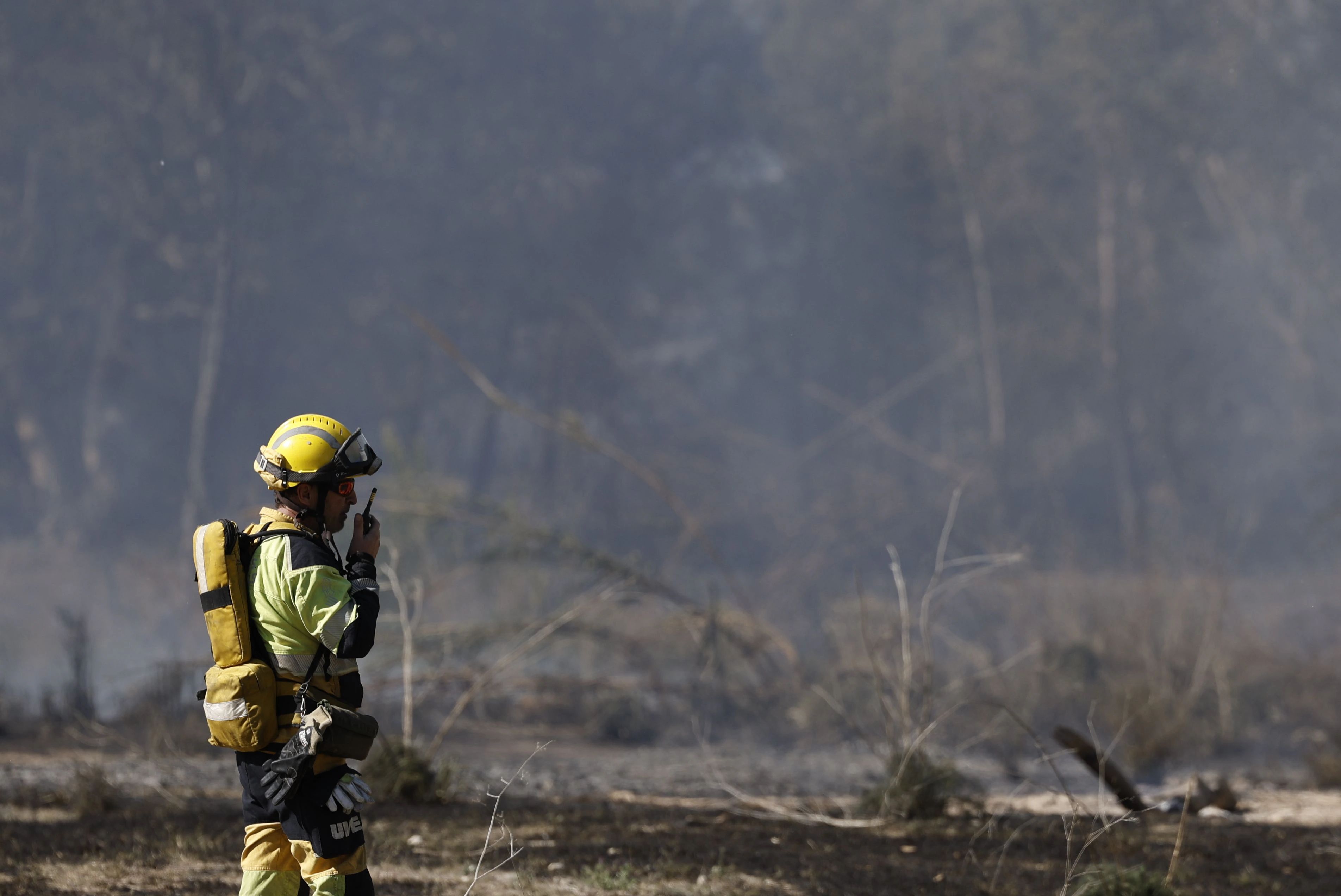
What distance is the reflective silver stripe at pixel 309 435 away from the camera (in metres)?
3.15

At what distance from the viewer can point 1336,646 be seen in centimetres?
1537

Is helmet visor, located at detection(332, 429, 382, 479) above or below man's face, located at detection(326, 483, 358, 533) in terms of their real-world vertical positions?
above

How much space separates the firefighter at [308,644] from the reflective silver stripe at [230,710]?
0.10 metres

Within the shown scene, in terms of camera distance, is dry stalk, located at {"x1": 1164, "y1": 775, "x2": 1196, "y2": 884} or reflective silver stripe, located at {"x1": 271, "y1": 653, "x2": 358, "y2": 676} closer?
reflective silver stripe, located at {"x1": 271, "y1": 653, "x2": 358, "y2": 676}

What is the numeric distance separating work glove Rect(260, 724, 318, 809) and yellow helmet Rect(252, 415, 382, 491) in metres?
0.64

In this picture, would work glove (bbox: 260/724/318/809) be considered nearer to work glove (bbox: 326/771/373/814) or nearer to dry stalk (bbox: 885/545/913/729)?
work glove (bbox: 326/771/373/814)

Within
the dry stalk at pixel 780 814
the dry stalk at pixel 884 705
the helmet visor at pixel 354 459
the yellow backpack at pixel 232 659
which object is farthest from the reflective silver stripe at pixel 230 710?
the dry stalk at pixel 884 705

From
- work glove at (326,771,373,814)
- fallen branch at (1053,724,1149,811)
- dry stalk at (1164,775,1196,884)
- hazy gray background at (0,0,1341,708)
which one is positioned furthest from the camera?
hazy gray background at (0,0,1341,708)

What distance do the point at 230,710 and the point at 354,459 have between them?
70 cm

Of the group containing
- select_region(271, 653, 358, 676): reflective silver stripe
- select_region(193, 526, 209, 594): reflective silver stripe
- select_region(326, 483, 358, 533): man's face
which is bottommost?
select_region(271, 653, 358, 676): reflective silver stripe

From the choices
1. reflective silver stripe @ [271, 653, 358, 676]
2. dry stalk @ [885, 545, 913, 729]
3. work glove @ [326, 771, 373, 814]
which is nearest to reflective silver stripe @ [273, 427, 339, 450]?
reflective silver stripe @ [271, 653, 358, 676]

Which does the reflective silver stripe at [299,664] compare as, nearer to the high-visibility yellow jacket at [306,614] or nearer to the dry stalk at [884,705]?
the high-visibility yellow jacket at [306,614]

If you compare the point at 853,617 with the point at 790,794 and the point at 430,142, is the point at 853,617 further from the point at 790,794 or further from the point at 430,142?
the point at 430,142

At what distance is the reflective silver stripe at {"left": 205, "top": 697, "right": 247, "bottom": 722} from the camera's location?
297cm
